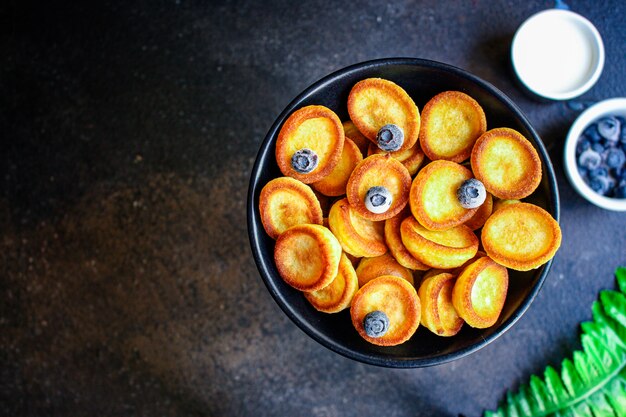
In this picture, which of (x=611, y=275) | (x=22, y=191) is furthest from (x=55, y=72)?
(x=611, y=275)

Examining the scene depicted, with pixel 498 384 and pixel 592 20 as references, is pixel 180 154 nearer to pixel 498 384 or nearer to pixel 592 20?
pixel 498 384

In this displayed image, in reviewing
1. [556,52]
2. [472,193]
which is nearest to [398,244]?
[472,193]

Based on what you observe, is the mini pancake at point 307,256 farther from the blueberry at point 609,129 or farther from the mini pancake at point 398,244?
the blueberry at point 609,129

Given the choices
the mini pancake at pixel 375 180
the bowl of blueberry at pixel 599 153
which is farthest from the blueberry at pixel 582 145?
the mini pancake at pixel 375 180

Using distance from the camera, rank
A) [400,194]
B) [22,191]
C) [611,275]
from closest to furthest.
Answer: [400,194]
[611,275]
[22,191]

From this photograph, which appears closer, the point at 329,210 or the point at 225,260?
the point at 329,210

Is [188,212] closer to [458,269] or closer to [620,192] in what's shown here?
[458,269]

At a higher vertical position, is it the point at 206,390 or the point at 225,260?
the point at 225,260
